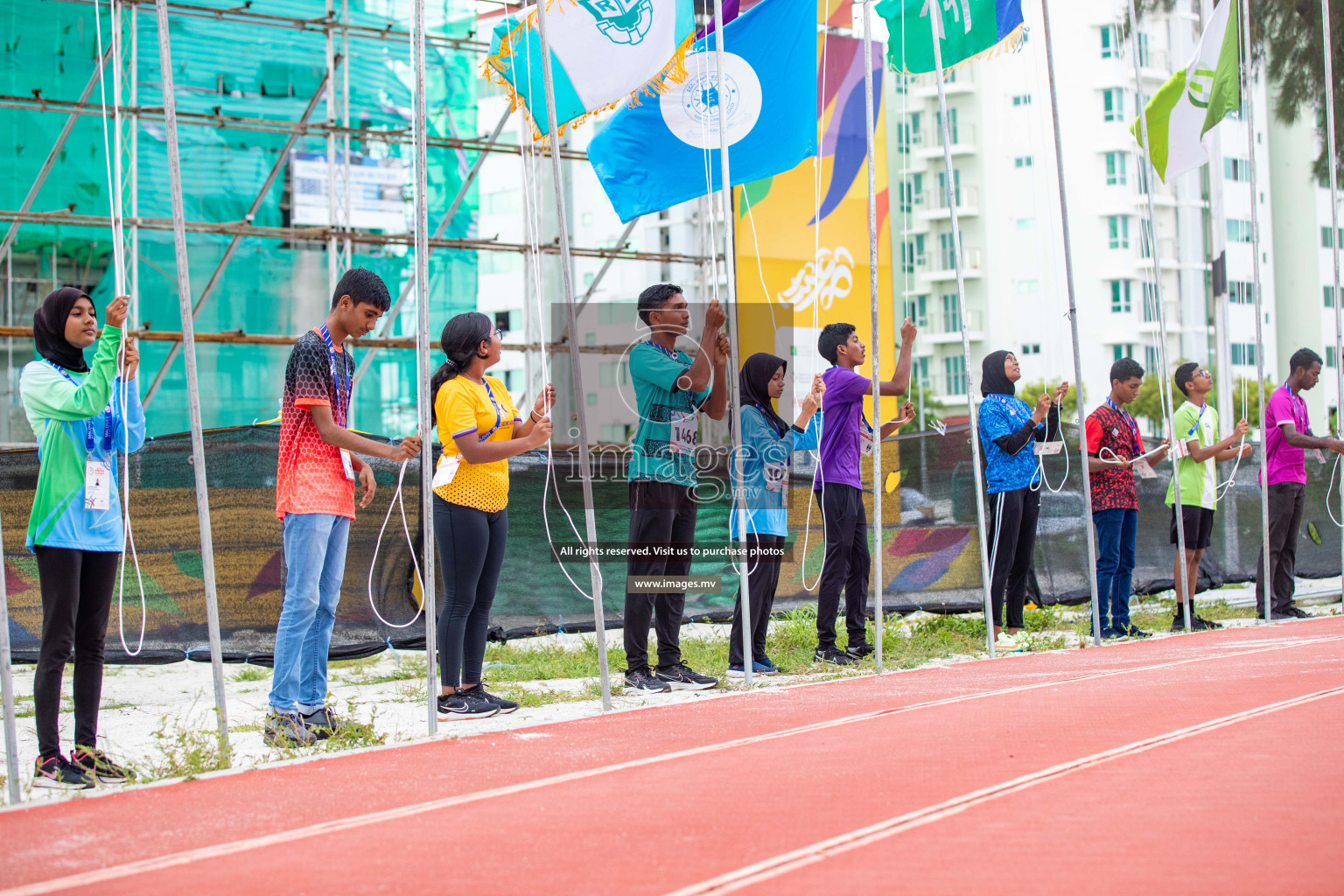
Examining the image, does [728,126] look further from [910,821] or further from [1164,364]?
[910,821]

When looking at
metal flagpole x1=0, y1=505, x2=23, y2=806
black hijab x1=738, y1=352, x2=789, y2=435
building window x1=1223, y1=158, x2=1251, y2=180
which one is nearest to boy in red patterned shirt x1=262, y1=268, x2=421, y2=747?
metal flagpole x1=0, y1=505, x2=23, y2=806

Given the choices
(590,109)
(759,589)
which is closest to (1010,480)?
(759,589)

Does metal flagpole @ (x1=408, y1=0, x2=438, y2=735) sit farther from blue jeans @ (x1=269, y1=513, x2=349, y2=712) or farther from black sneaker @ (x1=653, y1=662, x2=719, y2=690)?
black sneaker @ (x1=653, y1=662, x2=719, y2=690)

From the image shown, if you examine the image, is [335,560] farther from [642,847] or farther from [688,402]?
[642,847]

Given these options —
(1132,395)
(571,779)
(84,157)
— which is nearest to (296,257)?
(84,157)

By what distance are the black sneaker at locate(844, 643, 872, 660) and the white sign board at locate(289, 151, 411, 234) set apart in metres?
13.1

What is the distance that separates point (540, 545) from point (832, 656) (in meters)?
2.59

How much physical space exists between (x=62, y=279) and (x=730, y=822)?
59.7 ft

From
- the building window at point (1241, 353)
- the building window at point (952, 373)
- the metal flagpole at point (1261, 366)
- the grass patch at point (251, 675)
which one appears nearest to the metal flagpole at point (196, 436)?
the grass patch at point (251, 675)

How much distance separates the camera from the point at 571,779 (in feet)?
13.5

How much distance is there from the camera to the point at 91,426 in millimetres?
4754

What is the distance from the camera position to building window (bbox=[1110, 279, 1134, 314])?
5409 centimetres

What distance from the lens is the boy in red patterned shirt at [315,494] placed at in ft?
16.8

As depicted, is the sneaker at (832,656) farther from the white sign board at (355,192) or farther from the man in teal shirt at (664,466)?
the white sign board at (355,192)
